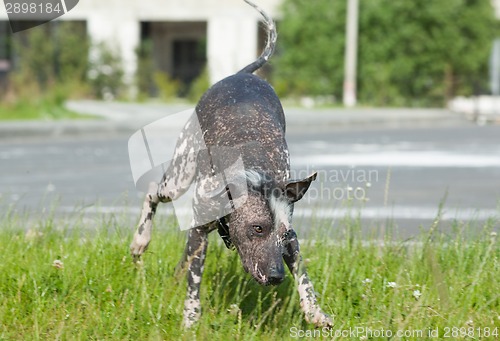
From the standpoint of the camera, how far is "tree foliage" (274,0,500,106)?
30.5m

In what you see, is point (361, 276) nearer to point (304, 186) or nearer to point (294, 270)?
point (294, 270)

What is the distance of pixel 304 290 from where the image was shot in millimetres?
4754

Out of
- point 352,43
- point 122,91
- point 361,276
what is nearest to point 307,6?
point 352,43

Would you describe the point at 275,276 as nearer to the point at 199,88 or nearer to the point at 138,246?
the point at 138,246

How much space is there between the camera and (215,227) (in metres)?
4.95

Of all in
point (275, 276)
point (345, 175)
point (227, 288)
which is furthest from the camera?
point (345, 175)

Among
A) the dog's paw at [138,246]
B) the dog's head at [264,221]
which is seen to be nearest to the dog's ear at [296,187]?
the dog's head at [264,221]

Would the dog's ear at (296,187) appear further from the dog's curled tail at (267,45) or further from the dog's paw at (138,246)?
the dog's curled tail at (267,45)

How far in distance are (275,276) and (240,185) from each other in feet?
1.50

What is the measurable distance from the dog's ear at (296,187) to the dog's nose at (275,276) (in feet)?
1.22

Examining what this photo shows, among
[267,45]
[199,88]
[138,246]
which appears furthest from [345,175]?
[199,88]

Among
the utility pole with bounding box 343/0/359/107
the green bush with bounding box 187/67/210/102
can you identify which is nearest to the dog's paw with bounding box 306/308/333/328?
the utility pole with bounding box 343/0/359/107

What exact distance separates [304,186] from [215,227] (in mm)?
689

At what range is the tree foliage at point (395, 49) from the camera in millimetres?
30469
